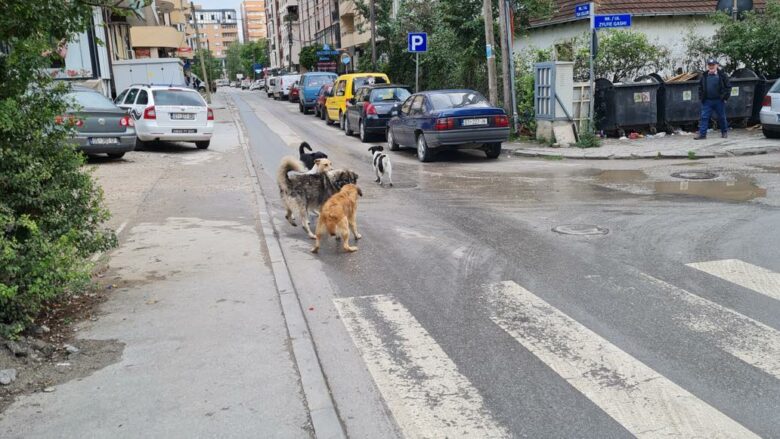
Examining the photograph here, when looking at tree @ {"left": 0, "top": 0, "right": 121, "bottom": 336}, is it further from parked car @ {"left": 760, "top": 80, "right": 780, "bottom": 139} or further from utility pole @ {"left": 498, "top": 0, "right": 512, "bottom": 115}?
parked car @ {"left": 760, "top": 80, "right": 780, "bottom": 139}

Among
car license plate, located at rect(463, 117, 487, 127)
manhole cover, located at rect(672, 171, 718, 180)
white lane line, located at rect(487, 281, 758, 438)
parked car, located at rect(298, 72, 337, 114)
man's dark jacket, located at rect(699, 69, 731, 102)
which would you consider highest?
parked car, located at rect(298, 72, 337, 114)

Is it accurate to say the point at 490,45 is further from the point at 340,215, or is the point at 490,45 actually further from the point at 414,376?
the point at 414,376

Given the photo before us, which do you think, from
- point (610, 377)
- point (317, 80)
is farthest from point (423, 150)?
point (317, 80)

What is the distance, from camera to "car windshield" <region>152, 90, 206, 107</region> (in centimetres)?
1759

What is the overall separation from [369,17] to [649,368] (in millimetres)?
35892

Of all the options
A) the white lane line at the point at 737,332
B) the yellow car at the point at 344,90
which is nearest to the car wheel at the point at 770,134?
the white lane line at the point at 737,332

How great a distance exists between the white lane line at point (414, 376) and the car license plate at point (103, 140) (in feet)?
36.2

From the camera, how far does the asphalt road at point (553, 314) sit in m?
3.83

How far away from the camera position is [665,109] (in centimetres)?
1753

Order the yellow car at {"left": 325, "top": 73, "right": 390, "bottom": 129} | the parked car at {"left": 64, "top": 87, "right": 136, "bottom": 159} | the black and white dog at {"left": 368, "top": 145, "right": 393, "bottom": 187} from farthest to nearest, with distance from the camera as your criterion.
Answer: the yellow car at {"left": 325, "top": 73, "right": 390, "bottom": 129} < the parked car at {"left": 64, "top": 87, "right": 136, "bottom": 159} < the black and white dog at {"left": 368, "top": 145, "right": 393, "bottom": 187}

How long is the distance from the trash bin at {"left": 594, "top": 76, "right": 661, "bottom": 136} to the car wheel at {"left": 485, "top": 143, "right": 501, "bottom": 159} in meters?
3.44

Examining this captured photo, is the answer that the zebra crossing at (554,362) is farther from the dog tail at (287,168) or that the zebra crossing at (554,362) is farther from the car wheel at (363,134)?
the car wheel at (363,134)

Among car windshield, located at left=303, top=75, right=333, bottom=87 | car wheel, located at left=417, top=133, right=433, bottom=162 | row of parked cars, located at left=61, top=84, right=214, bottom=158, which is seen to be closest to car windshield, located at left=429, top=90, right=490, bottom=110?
car wheel, located at left=417, top=133, right=433, bottom=162

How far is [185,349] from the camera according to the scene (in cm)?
475
